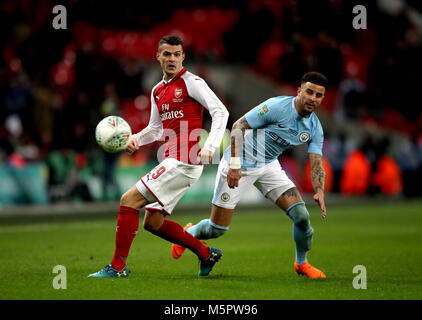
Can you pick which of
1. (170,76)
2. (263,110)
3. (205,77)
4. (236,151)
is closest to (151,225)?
(236,151)

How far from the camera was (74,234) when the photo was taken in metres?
12.6

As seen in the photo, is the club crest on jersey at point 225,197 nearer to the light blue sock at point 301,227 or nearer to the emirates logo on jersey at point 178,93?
the light blue sock at point 301,227

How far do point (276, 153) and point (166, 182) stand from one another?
1516 mm

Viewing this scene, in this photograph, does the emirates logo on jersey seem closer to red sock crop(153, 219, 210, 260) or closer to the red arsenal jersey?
the red arsenal jersey

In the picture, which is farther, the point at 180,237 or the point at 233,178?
the point at 180,237

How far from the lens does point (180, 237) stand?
7598 millimetres

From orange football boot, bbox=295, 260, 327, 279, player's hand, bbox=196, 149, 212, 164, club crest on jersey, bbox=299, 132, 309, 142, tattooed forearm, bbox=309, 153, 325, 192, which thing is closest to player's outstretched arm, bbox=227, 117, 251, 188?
player's hand, bbox=196, 149, 212, 164

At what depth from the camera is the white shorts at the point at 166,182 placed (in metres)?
7.20

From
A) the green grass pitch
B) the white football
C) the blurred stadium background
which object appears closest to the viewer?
the green grass pitch

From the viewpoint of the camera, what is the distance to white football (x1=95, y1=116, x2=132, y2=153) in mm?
7164

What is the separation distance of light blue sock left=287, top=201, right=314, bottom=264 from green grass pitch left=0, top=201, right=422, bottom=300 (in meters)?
0.29

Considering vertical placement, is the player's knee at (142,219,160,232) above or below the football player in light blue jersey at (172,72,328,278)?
below

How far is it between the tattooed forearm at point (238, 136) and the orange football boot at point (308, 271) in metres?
1.44

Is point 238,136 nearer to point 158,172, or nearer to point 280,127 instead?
point 280,127
